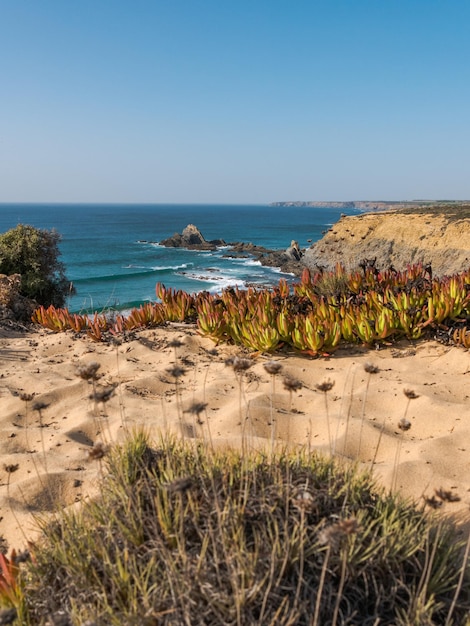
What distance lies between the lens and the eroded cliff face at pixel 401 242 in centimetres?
2619

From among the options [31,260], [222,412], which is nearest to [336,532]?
[222,412]

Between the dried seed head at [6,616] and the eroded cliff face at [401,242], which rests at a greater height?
the eroded cliff face at [401,242]

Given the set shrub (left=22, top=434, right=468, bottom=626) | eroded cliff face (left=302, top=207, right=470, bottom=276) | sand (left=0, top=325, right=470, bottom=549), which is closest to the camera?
shrub (left=22, top=434, right=468, bottom=626)

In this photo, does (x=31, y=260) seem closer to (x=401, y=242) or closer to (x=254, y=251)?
(x=401, y=242)

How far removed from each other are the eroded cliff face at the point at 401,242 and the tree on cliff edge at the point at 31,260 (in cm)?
1467

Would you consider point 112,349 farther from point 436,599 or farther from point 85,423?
point 436,599

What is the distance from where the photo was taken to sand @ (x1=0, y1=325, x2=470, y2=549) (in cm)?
340

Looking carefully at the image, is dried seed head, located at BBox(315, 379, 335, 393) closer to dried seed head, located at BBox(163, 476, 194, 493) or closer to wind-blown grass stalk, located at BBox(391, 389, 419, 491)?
wind-blown grass stalk, located at BBox(391, 389, 419, 491)

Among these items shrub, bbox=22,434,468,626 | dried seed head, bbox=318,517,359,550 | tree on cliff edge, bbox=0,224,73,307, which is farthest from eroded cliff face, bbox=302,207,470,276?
dried seed head, bbox=318,517,359,550

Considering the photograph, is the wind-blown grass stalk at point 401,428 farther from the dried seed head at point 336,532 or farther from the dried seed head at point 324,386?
the dried seed head at point 336,532

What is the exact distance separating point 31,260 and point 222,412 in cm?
821

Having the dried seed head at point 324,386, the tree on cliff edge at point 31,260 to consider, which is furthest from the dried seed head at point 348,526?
the tree on cliff edge at point 31,260

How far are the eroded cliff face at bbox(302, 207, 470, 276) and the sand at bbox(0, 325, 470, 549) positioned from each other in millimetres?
17972

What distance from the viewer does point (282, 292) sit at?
7812 mm
